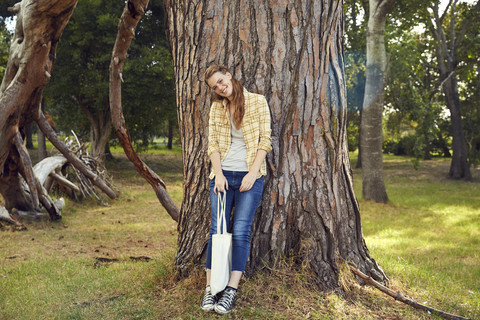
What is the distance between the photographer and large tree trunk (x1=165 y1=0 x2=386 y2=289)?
154 inches

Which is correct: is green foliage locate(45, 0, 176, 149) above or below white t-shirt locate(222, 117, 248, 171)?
above

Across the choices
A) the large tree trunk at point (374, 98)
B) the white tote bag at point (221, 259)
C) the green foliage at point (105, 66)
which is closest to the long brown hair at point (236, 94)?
the white tote bag at point (221, 259)

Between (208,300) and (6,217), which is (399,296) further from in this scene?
(6,217)

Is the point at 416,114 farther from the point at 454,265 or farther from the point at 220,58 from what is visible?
the point at 220,58

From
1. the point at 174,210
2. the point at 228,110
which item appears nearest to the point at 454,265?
the point at 174,210

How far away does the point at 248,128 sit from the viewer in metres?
3.76

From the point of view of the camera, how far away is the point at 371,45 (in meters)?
11.9

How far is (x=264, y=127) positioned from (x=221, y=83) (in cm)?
50

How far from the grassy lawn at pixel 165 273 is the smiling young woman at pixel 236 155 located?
0.34m

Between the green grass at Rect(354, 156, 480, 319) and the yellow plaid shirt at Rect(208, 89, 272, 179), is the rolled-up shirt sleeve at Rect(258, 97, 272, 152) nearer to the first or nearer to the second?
the yellow plaid shirt at Rect(208, 89, 272, 179)

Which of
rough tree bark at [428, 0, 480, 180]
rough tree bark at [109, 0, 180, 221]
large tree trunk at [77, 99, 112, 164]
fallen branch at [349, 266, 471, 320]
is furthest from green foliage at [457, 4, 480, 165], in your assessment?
fallen branch at [349, 266, 471, 320]

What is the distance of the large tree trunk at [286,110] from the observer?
3924mm

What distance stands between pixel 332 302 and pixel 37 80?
5703 mm

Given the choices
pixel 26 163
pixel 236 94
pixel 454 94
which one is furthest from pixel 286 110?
pixel 454 94
